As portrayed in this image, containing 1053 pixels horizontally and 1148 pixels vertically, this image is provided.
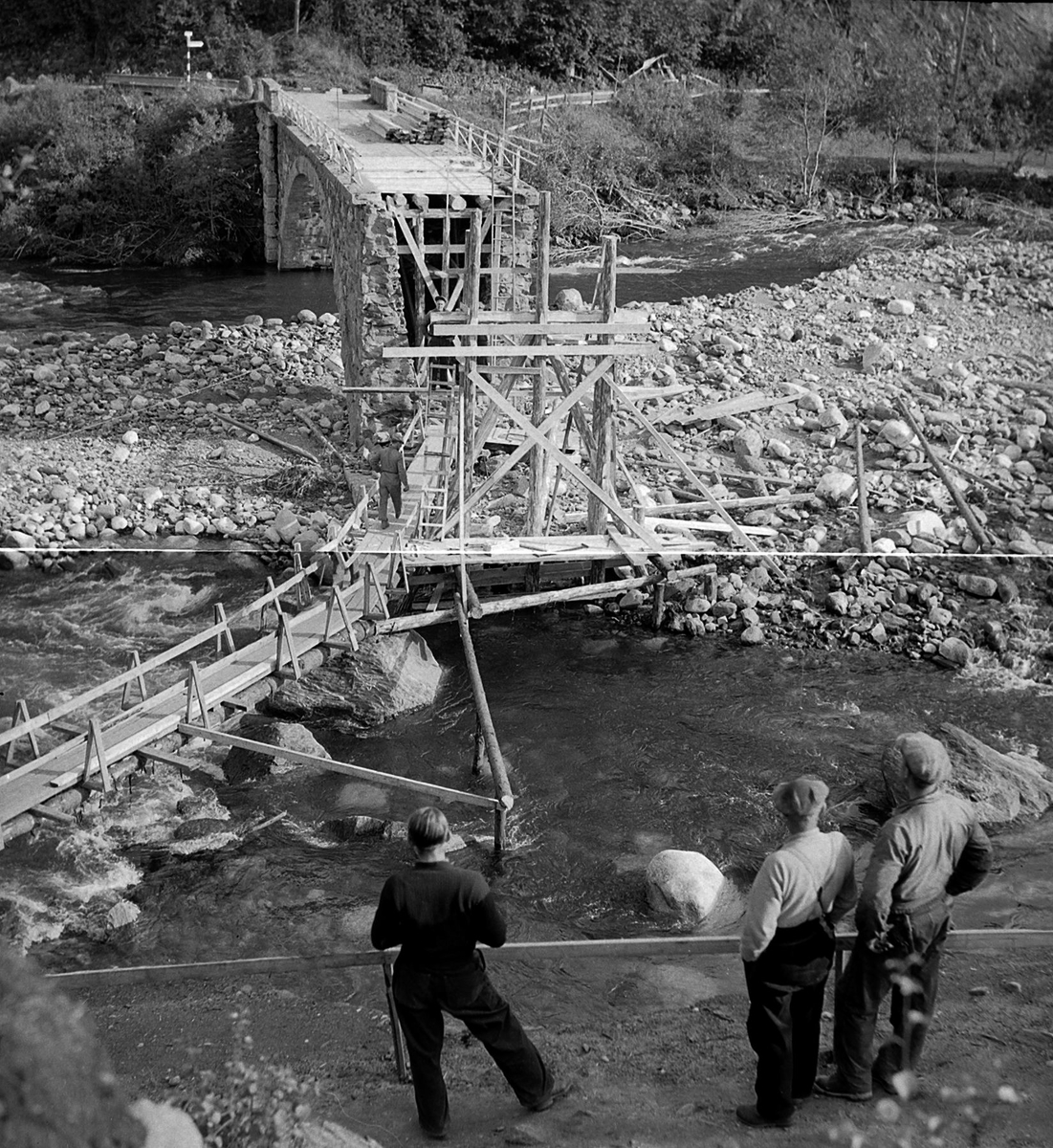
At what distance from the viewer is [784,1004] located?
3607 mm

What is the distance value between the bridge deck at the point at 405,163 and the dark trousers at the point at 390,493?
15.6 ft

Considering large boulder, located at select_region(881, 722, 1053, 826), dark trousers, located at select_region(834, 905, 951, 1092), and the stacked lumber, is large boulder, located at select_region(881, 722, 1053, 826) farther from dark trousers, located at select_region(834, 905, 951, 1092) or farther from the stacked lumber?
the stacked lumber

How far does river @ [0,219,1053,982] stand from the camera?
6.34 meters

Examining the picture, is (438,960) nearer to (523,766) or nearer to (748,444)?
(523,766)

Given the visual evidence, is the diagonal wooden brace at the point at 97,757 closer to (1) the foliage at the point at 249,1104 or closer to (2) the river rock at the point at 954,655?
(1) the foliage at the point at 249,1104

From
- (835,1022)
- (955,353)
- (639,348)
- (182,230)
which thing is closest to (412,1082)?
(835,1022)

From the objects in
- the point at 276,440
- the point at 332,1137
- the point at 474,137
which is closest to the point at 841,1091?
the point at 332,1137

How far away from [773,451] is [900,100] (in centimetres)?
567

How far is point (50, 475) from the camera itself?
486 inches

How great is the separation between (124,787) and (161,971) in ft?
11.2

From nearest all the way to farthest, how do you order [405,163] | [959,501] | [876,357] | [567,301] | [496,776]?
[496,776]
[959,501]
[876,357]
[567,301]
[405,163]

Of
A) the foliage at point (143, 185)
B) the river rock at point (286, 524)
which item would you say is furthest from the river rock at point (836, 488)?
the foliage at point (143, 185)

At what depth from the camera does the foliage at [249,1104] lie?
11.9ft

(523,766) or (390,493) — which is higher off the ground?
(390,493)
